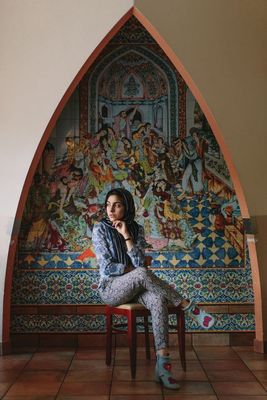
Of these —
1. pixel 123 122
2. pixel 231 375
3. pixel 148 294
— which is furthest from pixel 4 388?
pixel 123 122

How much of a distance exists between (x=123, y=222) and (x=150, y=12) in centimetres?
167

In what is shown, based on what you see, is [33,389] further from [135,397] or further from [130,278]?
[130,278]

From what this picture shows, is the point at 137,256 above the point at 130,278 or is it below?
above

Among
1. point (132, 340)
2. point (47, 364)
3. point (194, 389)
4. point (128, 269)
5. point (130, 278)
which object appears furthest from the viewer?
point (47, 364)

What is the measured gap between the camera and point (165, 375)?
4078mm

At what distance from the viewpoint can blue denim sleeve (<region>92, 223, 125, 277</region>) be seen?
182 inches

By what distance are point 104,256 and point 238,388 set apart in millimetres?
1366

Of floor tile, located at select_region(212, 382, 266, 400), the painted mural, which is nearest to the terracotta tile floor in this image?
floor tile, located at select_region(212, 382, 266, 400)

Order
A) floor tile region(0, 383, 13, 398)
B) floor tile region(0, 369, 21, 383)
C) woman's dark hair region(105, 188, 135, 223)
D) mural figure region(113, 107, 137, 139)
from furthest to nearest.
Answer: mural figure region(113, 107, 137, 139) → woman's dark hair region(105, 188, 135, 223) → floor tile region(0, 369, 21, 383) → floor tile region(0, 383, 13, 398)

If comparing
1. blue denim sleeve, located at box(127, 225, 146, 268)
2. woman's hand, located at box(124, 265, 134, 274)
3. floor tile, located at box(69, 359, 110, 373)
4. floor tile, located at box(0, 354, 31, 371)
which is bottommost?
floor tile, located at box(69, 359, 110, 373)

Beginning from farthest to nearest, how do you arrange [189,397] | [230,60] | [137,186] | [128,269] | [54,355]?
[137,186]
[54,355]
[230,60]
[128,269]
[189,397]

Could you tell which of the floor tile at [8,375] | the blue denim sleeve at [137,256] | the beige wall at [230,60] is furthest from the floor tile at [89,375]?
the beige wall at [230,60]

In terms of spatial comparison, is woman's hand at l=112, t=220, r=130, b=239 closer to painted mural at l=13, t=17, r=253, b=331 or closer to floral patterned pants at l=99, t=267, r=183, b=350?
floral patterned pants at l=99, t=267, r=183, b=350

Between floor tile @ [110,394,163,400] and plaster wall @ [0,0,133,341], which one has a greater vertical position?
plaster wall @ [0,0,133,341]
